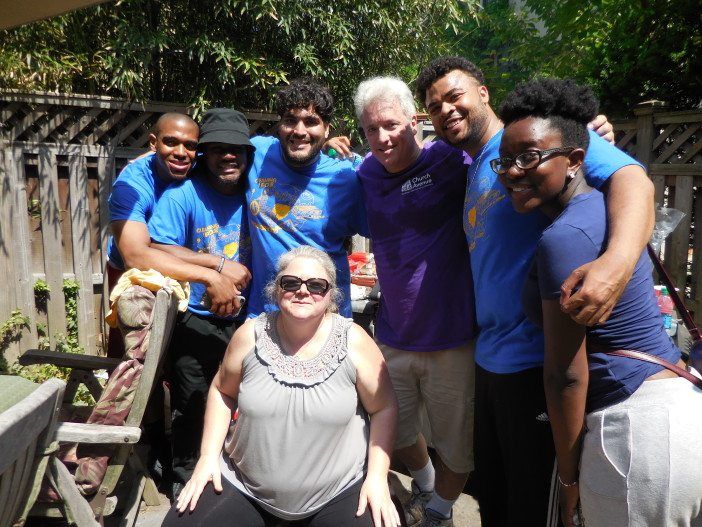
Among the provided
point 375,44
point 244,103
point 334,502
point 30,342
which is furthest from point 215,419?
point 375,44

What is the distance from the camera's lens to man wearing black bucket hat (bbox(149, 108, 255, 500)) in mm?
2828

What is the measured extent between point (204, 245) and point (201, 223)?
11 cm

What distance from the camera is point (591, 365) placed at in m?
1.71

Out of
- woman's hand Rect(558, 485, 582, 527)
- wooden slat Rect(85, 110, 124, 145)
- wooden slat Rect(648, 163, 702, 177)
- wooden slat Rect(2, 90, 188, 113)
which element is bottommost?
woman's hand Rect(558, 485, 582, 527)

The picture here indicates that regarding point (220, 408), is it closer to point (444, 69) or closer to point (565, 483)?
point (565, 483)

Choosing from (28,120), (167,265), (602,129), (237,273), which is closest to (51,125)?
(28,120)

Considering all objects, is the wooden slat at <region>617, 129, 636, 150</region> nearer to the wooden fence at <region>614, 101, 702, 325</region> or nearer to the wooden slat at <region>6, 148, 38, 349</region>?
the wooden fence at <region>614, 101, 702, 325</region>

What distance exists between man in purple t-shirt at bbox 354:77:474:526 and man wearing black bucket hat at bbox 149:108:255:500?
646 millimetres

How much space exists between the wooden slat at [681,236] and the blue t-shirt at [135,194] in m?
4.15

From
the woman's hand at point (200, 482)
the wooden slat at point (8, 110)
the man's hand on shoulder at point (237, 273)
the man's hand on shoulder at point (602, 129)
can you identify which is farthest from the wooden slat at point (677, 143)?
the wooden slat at point (8, 110)

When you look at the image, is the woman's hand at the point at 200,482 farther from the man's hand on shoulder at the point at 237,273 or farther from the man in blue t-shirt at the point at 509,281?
the man in blue t-shirt at the point at 509,281

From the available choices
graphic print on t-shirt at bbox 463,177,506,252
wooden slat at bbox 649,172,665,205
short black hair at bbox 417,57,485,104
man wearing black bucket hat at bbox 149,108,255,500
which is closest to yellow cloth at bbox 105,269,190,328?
man wearing black bucket hat at bbox 149,108,255,500

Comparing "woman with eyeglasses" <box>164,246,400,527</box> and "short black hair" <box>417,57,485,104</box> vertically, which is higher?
"short black hair" <box>417,57,485,104</box>

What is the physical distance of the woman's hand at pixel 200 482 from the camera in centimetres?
222
